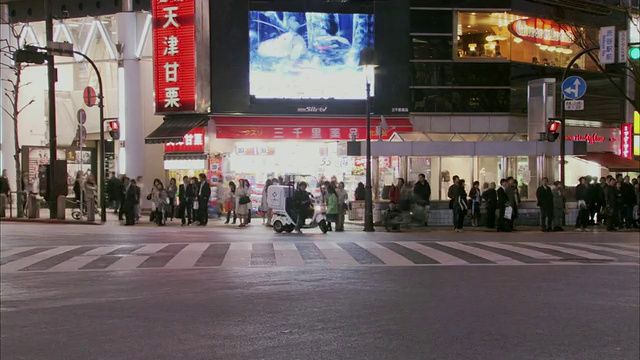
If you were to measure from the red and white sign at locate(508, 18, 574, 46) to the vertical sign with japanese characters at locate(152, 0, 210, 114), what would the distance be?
52.8ft

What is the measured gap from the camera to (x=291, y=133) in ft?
102

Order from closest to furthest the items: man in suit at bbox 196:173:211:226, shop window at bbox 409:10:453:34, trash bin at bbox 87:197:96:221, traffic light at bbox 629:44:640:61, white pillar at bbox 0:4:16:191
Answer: traffic light at bbox 629:44:640:61 → man in suit at bbox 196:173:211:226 → trash bin at bbox 87:197:96:221 → shop window at bbox 409:10:453:34 → white pillar at bbox 0:4:16:191

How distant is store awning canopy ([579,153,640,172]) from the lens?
35.5 m

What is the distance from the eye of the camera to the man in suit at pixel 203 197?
2548cm

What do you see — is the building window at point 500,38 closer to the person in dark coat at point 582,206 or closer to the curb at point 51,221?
the person in dark coat at point 582,206

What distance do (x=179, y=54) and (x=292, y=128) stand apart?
6304 mm

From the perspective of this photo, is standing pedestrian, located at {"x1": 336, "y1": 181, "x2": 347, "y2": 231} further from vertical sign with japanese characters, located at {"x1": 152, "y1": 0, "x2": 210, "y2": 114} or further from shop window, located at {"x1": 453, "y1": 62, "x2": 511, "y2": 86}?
shop window, located at {"x1": 453, "y1": 62, "x2": 511, "y2": 86}

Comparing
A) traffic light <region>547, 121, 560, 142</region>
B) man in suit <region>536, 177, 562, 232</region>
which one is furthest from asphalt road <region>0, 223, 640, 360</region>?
traffic light <region>547, 121, 560, 142</region>

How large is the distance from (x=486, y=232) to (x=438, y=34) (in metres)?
12.9

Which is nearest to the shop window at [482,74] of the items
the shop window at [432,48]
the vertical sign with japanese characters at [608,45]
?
the shop window at [432,48]

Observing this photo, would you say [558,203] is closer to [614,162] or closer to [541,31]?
[614,162]

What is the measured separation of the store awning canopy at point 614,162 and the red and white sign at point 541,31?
256 inches

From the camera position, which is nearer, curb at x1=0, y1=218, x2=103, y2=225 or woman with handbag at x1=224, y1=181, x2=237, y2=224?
curb at x1=0, y1=218, x2=103, y2=225

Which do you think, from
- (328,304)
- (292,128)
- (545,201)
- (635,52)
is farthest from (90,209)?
(635,52)
